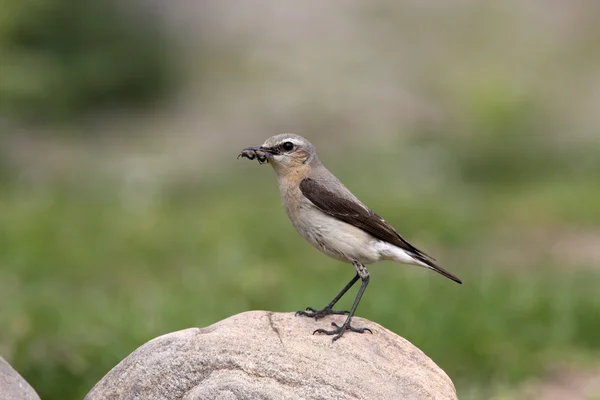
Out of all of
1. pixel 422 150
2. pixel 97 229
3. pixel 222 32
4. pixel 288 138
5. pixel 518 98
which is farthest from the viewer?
pixel 222 32

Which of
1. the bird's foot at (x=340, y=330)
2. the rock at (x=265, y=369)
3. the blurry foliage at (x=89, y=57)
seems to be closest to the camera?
the rock at (x=265, y=369)

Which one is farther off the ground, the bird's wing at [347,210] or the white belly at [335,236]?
the bird's wing at [347,210]

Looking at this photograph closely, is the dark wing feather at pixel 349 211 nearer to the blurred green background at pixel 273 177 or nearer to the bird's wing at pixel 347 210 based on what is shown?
the bird's wing at pixel 347 210

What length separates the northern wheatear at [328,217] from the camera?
21.6ft

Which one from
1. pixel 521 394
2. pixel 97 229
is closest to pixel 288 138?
pixel 521 394

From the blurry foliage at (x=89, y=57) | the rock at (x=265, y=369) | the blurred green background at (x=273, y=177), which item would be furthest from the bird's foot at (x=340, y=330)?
the blurry foliage at (x=89, y=57)

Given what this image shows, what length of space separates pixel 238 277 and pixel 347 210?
3.60 meters

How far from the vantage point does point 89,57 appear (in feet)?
58.8

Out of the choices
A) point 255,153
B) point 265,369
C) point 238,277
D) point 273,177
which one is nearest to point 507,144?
point 273,177

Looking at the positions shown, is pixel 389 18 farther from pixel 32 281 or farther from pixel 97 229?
pixel 32 281

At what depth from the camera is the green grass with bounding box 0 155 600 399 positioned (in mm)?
8961

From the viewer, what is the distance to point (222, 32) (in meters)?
21.8

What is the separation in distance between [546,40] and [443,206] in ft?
37.0

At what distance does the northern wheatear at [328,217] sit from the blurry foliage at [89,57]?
1021cm
